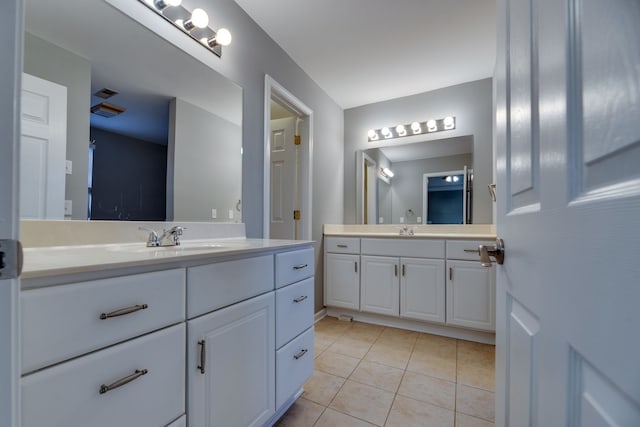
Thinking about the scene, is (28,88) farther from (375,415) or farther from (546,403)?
(375,415)

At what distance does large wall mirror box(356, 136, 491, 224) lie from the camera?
2.70 metres

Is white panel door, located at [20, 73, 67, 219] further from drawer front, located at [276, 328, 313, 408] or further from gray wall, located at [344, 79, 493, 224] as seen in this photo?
gray wall, located at [344, 79, 493, 224]

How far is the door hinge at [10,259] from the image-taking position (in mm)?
326

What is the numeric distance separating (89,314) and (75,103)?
2.93ft

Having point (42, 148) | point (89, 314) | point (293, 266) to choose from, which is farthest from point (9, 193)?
point (293, 266)

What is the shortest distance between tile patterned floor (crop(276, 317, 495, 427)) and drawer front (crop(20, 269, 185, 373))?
3.22 ft

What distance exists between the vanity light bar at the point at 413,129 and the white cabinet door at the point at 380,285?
56.1 inches

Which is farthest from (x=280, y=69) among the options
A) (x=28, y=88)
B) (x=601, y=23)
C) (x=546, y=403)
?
→ (x=546, y=403)

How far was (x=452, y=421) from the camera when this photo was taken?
1345mm

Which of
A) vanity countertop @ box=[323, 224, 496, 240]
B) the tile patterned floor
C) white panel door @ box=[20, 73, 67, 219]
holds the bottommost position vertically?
the tile patterned floor

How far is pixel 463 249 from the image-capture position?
2.25 metres

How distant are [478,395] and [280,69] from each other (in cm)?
263

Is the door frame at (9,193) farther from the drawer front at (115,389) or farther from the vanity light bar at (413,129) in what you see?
the vanity light bar at (413,129)

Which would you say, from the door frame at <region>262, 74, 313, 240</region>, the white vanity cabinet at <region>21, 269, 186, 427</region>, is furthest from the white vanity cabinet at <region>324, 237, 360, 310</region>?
the white vanity cabinet at <region>21, 269, 186, 427</region>
